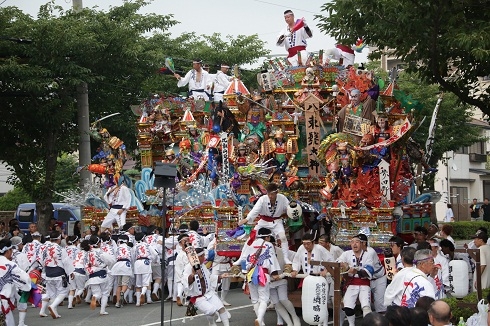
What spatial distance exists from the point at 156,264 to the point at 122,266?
1172mm

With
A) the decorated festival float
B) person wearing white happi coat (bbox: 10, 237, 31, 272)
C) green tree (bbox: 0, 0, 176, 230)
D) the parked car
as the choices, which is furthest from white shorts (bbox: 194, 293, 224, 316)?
the parked car

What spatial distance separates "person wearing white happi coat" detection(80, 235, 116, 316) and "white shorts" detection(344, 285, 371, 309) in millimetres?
6399

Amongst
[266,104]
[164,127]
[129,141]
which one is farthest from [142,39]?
[266,104]

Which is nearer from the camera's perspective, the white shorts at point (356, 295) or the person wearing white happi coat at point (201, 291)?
the person wearing white happi coat at point (201, 291)

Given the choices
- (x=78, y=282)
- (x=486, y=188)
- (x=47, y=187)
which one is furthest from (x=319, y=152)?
(x=486, y=188)

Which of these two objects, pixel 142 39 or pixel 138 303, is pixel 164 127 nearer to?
pixel 138 303

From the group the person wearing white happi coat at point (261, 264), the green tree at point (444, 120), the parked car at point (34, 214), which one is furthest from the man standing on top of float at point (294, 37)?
the parked car at point (34, 214)

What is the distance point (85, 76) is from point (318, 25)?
11.7 m

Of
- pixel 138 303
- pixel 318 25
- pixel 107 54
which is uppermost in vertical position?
pixel 107 54

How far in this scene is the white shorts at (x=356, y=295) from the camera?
13.4 meters

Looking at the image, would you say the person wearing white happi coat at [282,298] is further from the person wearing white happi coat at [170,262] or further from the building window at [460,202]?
the building window at [460,202]

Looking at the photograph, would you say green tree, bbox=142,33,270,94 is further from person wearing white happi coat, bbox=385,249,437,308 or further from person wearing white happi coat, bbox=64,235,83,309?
person wearing white happi coat, bbox=385,249,437,308

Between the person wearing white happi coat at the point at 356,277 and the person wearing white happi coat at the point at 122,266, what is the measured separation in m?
6.55

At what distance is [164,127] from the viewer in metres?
23.0
